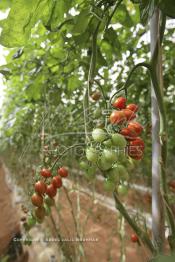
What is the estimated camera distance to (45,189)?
80cm

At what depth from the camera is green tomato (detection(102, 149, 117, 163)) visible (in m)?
0.51

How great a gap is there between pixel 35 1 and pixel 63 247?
1.44 m

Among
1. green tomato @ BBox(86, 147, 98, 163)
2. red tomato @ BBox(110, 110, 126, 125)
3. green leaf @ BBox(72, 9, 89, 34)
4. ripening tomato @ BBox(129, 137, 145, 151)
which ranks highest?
green leaf @ BBox(72, 9, 89, 34)

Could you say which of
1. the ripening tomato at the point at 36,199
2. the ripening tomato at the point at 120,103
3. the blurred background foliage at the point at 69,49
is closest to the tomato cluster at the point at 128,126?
the ripening tomato at the point at 120,103

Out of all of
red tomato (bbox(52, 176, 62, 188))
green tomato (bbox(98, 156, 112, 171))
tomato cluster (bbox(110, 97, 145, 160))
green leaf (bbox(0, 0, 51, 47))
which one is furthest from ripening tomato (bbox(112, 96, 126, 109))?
red tomato (bbox(52, 176, 62, 188))

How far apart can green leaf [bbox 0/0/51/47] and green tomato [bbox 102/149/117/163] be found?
10.5 inches

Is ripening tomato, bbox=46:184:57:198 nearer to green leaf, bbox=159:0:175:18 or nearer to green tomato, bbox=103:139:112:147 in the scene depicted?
green tomato, bbox=103:139:112:147

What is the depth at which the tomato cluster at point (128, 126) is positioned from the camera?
0.53 meters

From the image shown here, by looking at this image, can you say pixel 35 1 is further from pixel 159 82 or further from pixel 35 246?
pixel 35 246

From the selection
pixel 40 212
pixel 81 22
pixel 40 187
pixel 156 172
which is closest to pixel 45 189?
pixel 40 187

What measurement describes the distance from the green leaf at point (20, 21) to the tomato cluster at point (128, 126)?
0.73ft

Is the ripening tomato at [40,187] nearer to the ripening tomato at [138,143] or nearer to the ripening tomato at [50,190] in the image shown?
the ripening tomato at [50,190]

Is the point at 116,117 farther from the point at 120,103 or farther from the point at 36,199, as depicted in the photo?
the point at 36,199

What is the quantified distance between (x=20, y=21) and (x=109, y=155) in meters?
0.30
